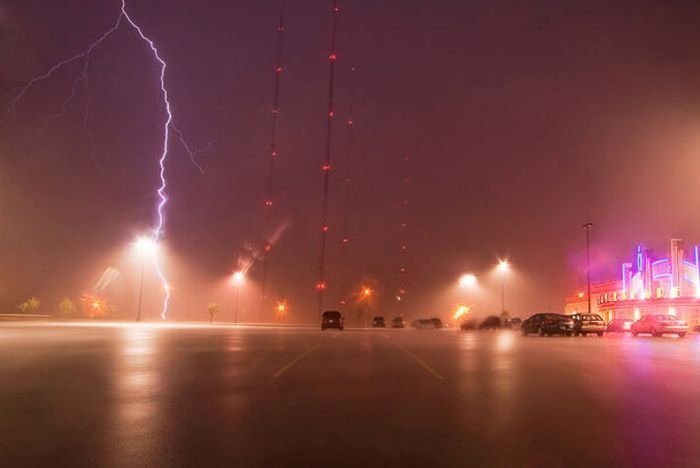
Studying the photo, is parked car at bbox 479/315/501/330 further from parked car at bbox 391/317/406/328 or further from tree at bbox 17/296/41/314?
tree at bbox 17/296/41/314

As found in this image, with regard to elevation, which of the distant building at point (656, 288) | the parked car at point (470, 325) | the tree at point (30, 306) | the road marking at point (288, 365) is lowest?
the road marking at point (288, 365)

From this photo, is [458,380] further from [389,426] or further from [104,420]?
[104,420]

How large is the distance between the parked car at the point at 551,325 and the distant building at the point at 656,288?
2895 cm

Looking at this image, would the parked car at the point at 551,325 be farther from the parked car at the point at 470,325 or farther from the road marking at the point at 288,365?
the road marking at the point at 288,365

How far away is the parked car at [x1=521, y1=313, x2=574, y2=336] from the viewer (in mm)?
38906

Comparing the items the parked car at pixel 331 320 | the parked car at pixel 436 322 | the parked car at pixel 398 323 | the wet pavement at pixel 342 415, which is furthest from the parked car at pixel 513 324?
the wet pavement at pixel 342 415

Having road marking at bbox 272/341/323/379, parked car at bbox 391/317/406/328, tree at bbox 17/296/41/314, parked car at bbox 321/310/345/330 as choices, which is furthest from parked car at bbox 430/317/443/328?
road marking at bbox 272/341/323/379

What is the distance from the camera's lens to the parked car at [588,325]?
3853 cm

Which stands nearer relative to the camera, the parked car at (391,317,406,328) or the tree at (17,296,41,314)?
the tree at (17,296,41,314)

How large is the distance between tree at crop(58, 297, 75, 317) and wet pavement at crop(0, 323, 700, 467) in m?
60.7

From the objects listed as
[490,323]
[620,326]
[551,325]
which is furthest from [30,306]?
[620,326]

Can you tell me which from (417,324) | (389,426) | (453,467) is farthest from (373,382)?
(417,324)

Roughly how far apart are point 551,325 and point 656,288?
3617 cm

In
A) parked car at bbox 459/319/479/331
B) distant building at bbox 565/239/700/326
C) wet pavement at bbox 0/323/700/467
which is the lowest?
wet pavement at bbox 0/323/700/467
